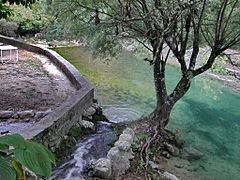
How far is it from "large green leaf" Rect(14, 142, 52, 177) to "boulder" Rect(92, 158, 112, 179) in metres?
3.23

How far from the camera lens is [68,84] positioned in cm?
748

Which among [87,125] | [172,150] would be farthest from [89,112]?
[172,150]

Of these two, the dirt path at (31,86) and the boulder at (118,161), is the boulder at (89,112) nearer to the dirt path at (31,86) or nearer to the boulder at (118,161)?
the dirt path at (31,86)

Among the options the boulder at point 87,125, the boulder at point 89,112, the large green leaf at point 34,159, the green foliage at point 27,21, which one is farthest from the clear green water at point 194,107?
the green foliage at point 27,21

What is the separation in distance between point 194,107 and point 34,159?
996cm

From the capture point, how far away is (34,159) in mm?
699

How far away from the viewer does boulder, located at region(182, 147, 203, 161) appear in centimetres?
609

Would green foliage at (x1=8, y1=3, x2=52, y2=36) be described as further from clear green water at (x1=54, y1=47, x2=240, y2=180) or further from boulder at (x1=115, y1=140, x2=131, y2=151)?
boulder at (x1=115, y1=140, x2=131, y2=151)

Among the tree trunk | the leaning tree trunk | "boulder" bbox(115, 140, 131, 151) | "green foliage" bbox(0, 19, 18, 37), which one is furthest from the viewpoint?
"green foliage" bbox(0, 19, 18, 37)

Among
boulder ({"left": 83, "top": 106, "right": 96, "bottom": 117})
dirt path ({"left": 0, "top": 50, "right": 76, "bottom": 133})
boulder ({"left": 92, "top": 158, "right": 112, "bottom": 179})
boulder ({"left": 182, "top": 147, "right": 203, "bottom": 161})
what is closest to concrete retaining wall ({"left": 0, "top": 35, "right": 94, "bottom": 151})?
boulder ({"left": 83, "top": 106, "right": 96, "bottom": 117})

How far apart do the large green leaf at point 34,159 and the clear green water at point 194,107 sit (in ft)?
17.3

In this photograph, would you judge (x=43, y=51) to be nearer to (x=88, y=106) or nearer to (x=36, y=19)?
(x=88, y=106)

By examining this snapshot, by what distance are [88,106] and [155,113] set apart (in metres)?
1.63

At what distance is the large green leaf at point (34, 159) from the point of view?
0.68 meters
